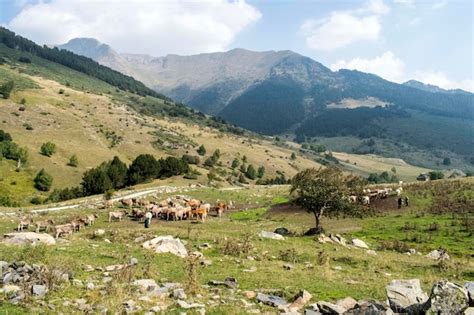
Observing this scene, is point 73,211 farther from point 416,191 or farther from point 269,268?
point 416,191

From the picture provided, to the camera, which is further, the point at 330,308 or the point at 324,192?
the point at 324,192

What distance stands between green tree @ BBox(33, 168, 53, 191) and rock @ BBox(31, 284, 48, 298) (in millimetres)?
92265

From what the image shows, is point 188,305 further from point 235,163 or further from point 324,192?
point 235,163

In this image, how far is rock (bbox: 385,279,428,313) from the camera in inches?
545

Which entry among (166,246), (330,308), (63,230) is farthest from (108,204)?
(330,308)

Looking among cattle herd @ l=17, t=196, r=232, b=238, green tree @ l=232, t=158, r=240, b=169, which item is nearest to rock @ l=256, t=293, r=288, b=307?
cattle herd @ l=17, t=196, r=232, b=238

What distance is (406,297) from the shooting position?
47.5 ft

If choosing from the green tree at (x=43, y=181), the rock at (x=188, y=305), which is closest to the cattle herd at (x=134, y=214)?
the rock at (x=188, y=305)

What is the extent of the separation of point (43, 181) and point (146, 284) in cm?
9234

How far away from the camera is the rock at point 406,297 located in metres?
13.8

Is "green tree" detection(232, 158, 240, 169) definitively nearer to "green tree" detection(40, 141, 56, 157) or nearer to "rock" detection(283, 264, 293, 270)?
"green tree" detection(40, 141, 56, 157)

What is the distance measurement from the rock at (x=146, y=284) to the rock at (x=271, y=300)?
153 inches

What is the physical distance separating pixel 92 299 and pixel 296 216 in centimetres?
4026

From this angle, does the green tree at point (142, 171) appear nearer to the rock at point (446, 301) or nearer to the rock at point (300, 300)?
the rock at point (300, 300)
